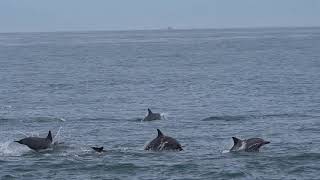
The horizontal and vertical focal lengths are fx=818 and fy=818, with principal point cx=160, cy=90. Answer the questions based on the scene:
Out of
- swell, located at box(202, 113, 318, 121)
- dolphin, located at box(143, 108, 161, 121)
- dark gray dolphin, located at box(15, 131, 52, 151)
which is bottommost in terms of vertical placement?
dark gray dolphin, located at box(15, 131, 52, 151)

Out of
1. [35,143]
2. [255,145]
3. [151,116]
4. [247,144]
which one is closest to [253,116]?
[151,116]

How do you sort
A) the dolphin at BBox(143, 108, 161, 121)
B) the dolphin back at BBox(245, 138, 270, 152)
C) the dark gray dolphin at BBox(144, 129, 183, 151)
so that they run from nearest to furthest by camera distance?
1. the dolphin back at BBox(245, 138, 270, 152)
2. the dark gray dolphin at BBox(144, 129, 183, 151)
3. the dolphin at BBox(143, 108, 161, 121)

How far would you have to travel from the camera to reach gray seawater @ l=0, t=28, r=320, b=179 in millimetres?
29766

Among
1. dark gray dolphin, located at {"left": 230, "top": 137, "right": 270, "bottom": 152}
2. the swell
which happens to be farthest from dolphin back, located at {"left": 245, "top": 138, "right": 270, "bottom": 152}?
the swell

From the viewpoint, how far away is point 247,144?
108 feet

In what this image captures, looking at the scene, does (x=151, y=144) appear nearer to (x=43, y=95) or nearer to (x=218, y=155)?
(x=218, y=155)

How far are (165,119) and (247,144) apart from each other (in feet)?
40.3

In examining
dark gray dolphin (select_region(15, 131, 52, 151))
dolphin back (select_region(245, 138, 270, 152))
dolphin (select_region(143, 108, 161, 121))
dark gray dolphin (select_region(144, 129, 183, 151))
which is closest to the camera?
dolphin back (select_region(245, 138, 270, 152))

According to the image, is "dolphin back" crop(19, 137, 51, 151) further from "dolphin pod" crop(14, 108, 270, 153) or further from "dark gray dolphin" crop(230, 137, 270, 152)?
"dark gray dolphin" crop(230, 137, 270, 152)

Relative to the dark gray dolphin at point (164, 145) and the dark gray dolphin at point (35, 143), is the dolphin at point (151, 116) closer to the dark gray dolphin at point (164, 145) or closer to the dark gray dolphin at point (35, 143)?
the dark gray dolphin at point (164, 145)

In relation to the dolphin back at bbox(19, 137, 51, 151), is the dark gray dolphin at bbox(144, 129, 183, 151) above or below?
above

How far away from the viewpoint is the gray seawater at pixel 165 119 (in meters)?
29.8

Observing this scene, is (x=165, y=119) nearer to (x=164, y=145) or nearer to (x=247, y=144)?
(x=164, y=145)

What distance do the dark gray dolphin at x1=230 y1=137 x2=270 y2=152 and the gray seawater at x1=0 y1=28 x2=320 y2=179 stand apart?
356mm
